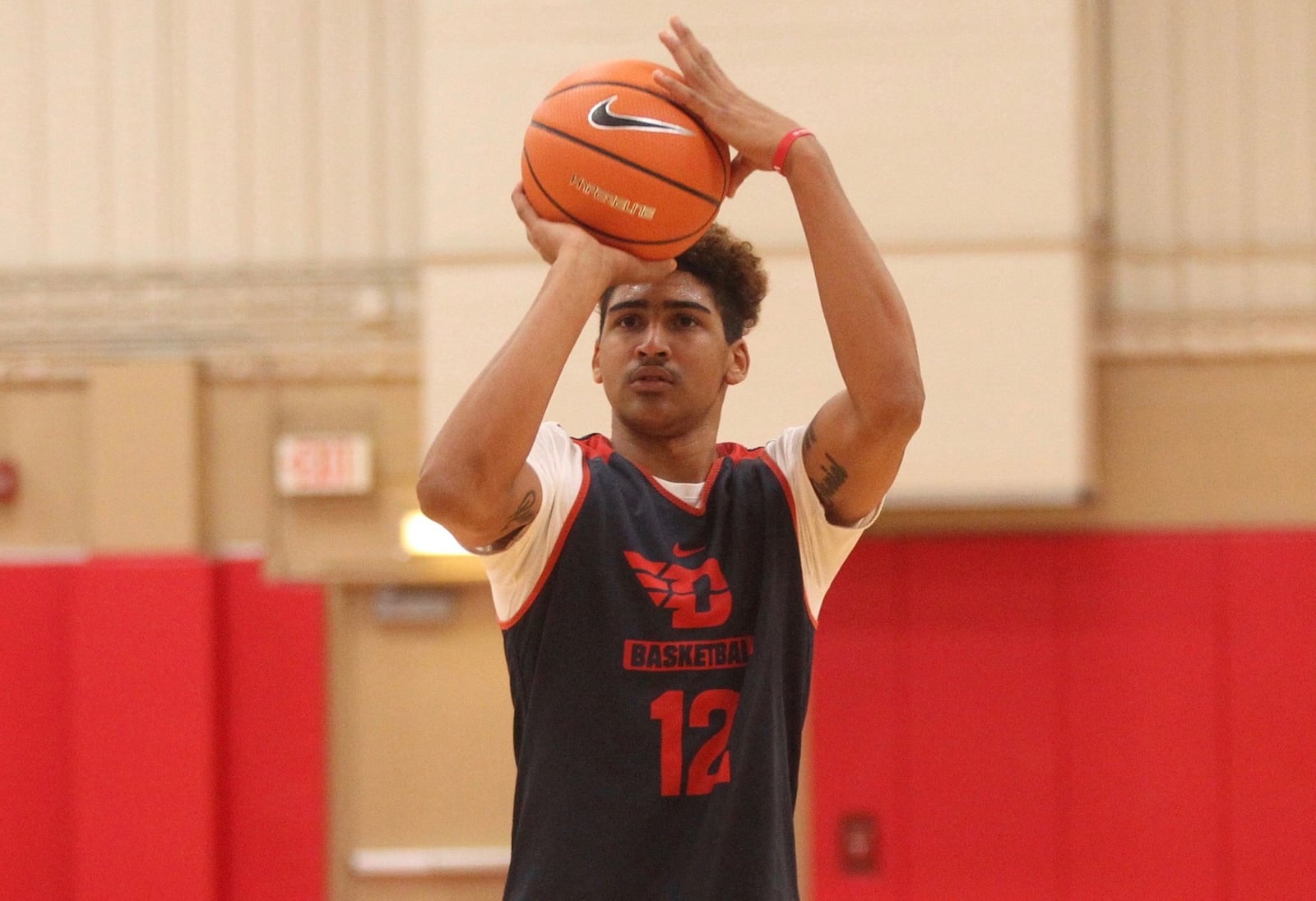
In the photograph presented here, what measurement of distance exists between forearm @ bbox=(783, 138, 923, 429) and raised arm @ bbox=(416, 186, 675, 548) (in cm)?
31

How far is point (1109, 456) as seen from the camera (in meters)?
5.03

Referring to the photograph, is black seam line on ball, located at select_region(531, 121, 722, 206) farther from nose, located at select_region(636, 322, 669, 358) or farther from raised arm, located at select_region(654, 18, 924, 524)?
nose, located at select_region(636, 322, 669, 358)

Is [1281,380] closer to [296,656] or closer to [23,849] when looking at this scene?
[296,656]

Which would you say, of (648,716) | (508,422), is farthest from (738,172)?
(648,716)

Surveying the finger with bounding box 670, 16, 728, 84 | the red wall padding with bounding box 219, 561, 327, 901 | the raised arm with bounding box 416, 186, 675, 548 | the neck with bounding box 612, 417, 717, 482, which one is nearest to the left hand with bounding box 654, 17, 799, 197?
the finger with bounding box 670, 16, 728, 84

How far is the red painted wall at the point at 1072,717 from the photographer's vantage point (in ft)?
16.0

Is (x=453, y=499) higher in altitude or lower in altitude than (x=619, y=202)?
lower

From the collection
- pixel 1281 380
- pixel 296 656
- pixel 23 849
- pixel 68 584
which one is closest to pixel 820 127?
pixel 1281 380

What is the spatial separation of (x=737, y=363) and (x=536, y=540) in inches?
18.9

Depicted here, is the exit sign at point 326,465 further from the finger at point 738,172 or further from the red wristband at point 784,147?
the red wristband at point 784,147

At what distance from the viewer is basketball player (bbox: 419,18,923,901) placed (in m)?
1.91

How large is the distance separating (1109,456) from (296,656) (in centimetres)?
303

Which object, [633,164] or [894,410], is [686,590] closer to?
[894,410]

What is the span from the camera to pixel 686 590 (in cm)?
199
